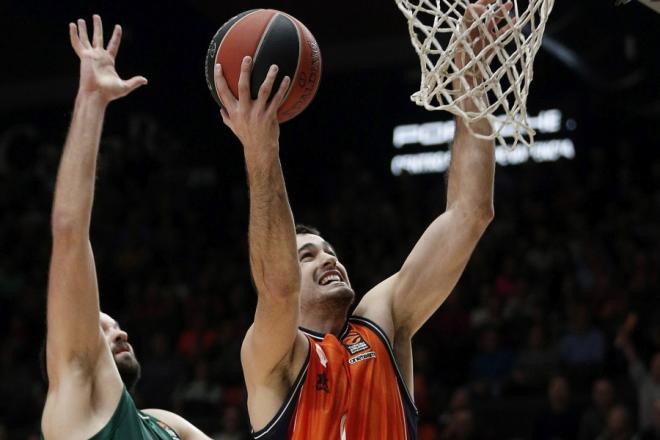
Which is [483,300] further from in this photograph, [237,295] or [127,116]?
[127,116]

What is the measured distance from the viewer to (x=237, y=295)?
10578mm

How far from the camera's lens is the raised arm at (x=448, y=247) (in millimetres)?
3795

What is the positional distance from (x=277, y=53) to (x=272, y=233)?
55 cm

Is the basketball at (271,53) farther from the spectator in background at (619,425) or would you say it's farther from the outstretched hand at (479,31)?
the spectator in background at (619,425)

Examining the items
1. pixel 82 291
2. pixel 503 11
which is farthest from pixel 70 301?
pixel 503 11

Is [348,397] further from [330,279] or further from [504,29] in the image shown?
[504,29]

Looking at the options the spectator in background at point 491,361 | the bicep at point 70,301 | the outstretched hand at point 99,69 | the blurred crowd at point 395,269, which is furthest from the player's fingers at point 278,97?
the spectator in background at point 491,361

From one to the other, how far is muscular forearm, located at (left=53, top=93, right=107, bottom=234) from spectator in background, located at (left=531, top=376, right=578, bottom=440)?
5.27m

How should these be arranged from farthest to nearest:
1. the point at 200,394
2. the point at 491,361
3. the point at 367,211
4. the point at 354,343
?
1. the point at 367,211
2. the point at 200,394
3. the point at 491,361
4. the point at 354,343

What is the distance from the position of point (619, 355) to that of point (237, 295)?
399 cm

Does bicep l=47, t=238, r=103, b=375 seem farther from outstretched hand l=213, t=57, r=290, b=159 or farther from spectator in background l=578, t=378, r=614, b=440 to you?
spectator in background l=578, t=378, r=614, b=440

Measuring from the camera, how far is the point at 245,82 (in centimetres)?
312

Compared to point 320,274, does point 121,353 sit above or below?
below

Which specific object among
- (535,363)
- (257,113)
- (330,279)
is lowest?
(535,363)
